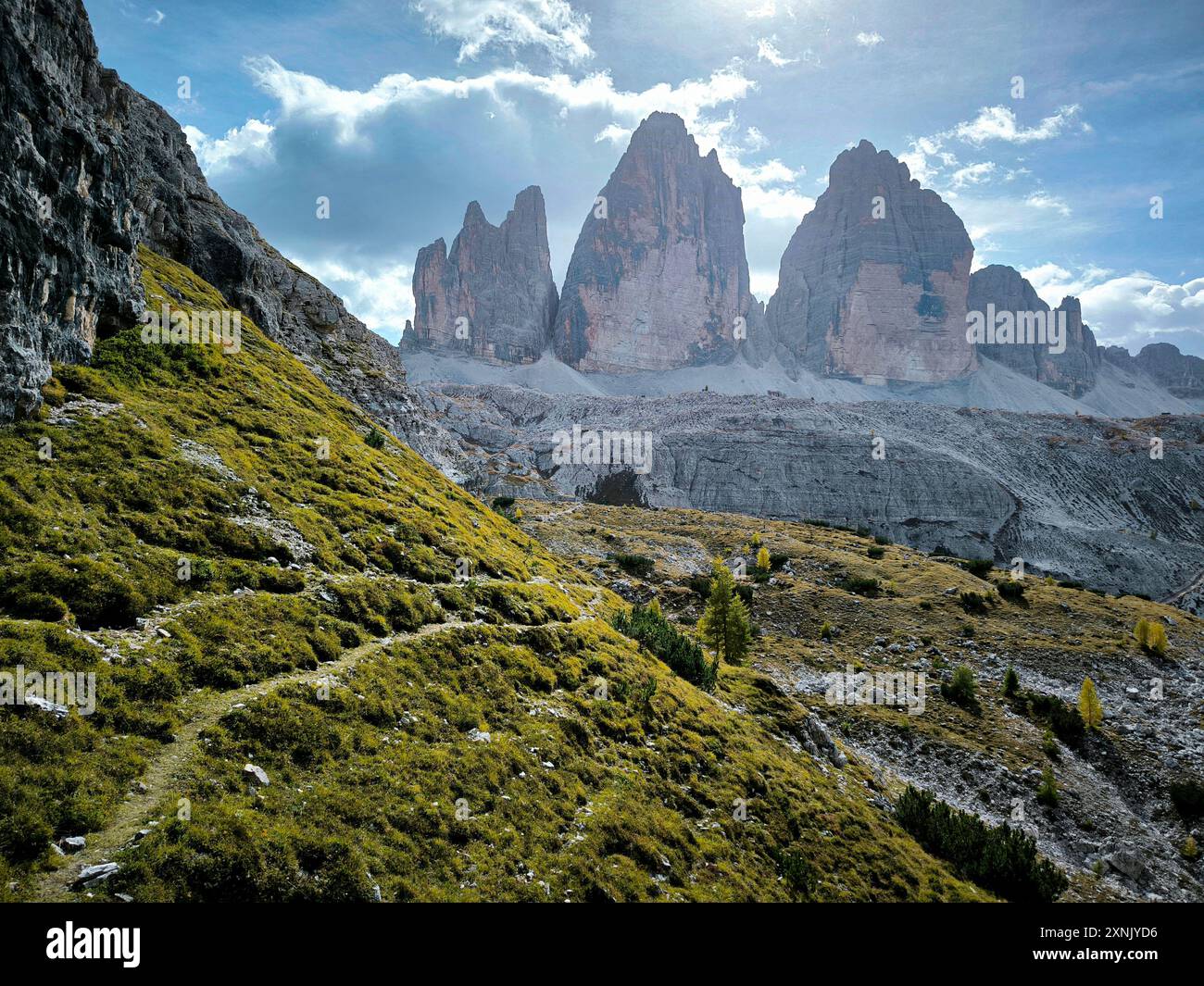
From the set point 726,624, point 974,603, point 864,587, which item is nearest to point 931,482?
point 864,587

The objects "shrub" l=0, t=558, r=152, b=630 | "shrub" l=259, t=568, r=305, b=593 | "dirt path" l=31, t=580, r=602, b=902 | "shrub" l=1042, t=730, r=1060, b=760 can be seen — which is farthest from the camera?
"shrub" l=1042, t=730, r=1060, b=760

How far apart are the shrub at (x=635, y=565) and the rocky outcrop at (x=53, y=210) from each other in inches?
2048

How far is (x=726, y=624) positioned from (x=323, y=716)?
1334 inches

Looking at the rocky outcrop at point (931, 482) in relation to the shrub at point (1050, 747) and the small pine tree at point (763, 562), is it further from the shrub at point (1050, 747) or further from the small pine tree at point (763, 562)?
the shrub at point (1050, 747)

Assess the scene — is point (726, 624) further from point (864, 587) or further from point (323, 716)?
point (323, 716)

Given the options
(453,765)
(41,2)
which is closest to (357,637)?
(453,765)

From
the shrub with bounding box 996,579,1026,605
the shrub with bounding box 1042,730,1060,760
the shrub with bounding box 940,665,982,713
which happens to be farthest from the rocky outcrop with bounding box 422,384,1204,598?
the shrub with bounding box 1042,730,1060,760

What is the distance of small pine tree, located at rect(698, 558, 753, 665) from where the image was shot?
146 ft

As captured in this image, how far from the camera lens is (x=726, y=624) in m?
44.9

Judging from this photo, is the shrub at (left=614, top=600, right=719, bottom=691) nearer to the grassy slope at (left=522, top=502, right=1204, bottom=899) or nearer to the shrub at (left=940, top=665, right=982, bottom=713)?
the grassy slope at (left=522, top=502, right=1204, bottom=899)

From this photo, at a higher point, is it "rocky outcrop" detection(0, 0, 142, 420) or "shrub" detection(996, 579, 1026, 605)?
"rocky outcrop" detection(0, 0, 142, 420)

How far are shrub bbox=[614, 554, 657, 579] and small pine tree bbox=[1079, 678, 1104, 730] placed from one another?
1618 inches
